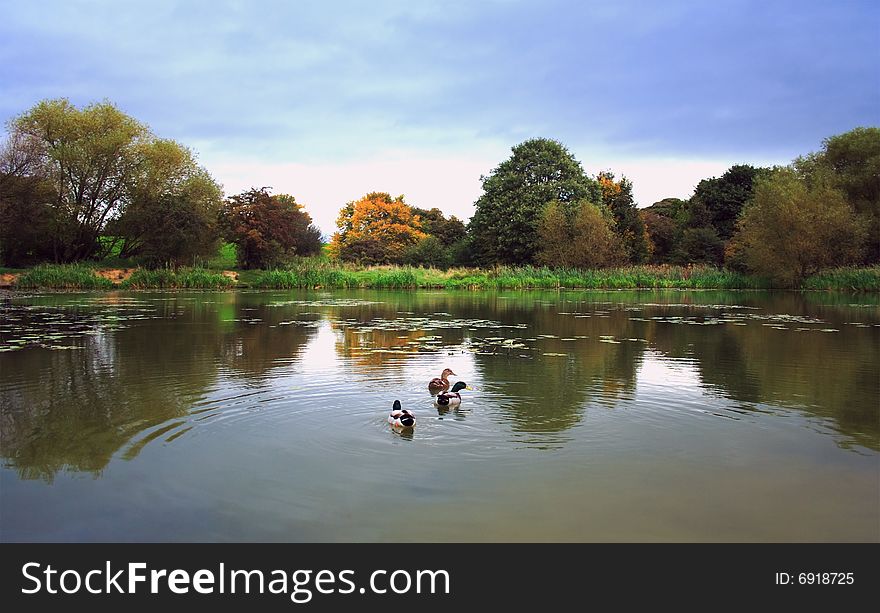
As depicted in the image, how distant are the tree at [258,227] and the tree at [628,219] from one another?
27.9 m

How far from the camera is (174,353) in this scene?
12.7 m

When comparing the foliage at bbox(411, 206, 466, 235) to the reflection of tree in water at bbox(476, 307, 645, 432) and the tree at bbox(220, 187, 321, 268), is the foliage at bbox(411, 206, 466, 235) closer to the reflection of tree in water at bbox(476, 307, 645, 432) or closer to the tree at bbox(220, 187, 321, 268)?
the tree at bbox(220, 187, 321, 268)

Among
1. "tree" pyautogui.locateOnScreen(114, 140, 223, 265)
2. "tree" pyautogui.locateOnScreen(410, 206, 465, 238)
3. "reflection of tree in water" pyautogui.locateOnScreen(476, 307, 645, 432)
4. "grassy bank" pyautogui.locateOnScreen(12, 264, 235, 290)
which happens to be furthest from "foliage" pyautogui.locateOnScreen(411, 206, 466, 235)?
"reflection of tree in water" pyautogui.locateOnScreen(476, 307, 645, 432)

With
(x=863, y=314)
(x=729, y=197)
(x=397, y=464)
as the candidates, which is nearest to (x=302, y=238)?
(x=729, y=197)

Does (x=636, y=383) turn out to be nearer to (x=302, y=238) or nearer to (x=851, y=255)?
(x=851, y=255)

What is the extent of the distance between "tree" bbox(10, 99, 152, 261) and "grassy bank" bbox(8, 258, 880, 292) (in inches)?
178

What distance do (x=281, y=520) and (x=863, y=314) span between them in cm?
2377

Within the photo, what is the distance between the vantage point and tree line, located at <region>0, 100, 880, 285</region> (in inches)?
1736

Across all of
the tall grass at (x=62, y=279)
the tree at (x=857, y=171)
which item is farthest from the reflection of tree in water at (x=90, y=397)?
the tree at (x=857, y=171)

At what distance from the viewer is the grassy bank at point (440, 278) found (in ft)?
144

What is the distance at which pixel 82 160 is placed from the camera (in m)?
47.2

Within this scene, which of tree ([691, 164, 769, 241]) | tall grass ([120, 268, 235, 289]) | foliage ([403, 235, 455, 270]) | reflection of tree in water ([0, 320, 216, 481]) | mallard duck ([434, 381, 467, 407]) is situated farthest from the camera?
foliage ([403, 235, 455, 270])
